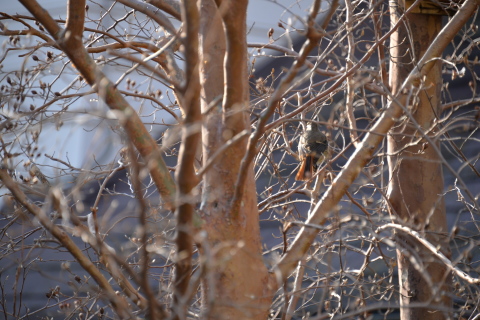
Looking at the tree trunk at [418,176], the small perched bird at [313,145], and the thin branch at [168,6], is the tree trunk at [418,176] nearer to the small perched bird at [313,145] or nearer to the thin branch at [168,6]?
the small perched bird at [313,145]

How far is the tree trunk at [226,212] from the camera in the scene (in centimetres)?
203

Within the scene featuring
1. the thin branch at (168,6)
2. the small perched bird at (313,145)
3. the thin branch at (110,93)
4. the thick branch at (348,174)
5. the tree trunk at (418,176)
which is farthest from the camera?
the small perched bird at (313,145)

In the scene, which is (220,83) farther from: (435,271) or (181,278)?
(435,271)

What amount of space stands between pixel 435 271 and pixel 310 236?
1266mm

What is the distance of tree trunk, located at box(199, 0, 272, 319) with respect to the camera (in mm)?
2025

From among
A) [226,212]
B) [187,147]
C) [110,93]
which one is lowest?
[226,212]

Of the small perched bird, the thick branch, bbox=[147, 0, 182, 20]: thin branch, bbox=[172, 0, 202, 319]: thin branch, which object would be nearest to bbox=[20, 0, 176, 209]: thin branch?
bbox=[172, 0, 202, 319]: thin branch

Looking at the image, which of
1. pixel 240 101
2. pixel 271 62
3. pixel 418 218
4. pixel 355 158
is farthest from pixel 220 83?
pixel 271 62

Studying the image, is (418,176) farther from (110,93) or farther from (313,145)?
(110,93)

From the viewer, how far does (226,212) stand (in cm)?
207

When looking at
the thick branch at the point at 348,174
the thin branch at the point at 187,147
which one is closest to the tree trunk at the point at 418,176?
the thick branch at the point at 348,174

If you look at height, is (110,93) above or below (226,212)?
above

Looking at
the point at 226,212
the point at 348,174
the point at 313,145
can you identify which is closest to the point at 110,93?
the point at 226,212

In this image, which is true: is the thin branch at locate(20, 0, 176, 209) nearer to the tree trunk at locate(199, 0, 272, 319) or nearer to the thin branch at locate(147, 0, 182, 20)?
the tree trunk at locate(199, 0, 272, 319)
